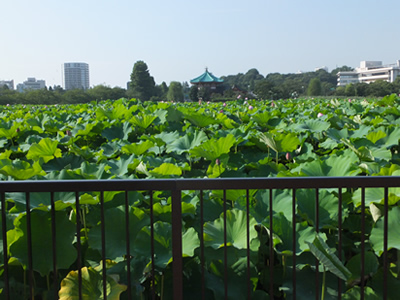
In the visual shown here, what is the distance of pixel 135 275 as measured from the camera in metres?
1.74

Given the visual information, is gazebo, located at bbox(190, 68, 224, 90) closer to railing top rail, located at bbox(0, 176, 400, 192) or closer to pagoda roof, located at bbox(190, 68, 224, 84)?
pagoda roof, located at bbox(190, 68, 224, 84)

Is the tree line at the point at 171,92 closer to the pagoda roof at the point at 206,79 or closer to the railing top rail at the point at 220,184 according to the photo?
the pagoda roof at the point at 206,79

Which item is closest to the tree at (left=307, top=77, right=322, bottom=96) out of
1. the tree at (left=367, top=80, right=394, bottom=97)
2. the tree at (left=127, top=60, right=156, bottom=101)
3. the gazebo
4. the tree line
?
the tree line

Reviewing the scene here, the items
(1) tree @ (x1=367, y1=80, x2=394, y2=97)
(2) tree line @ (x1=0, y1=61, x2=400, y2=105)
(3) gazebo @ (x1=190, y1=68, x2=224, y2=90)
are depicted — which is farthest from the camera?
(3) gazebo @ (x1=190, y1=68, x2=224, y2=90)

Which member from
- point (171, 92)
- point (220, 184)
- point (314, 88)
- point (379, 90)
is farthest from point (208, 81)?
point (220, 184)

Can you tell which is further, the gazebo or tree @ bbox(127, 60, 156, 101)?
tree @ bbox(127, 60, 156, 101)

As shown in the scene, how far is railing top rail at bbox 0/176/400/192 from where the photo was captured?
141cm

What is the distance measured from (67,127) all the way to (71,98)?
26.1m

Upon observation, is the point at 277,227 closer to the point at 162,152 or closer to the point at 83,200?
the point at 83,200

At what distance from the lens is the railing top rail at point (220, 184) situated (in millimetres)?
1406

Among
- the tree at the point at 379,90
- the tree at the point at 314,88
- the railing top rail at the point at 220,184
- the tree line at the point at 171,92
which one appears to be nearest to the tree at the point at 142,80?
the tree line at the point at 171,92

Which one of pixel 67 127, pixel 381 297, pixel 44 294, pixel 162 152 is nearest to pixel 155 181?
pixel 44 294

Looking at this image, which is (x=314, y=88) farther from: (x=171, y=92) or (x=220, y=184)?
(x=220, y=184)

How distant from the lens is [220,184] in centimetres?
141
